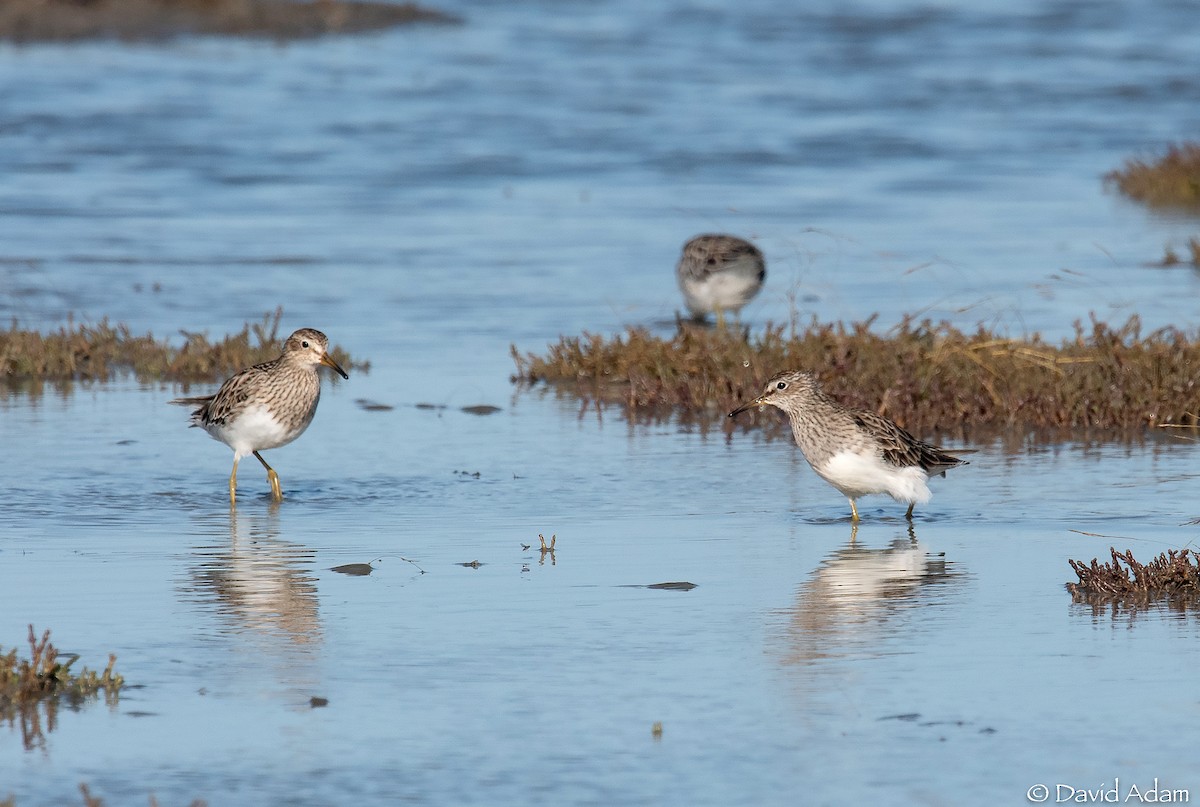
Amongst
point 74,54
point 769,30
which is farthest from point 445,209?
point 769,30

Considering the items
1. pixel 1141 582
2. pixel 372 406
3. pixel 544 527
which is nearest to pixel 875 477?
pixel 544 527

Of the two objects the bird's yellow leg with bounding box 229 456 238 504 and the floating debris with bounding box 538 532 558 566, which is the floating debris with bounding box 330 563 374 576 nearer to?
the floating debris with bounding box 538 532 558 566

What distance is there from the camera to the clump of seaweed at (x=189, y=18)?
47125 mm

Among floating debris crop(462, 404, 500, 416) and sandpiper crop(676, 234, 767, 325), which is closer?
floating debris crop(462, 404, 500, 416)

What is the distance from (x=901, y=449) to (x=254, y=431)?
11.8 feet

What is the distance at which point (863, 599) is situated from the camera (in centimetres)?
849

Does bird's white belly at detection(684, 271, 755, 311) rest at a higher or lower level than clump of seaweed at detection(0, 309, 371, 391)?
higher

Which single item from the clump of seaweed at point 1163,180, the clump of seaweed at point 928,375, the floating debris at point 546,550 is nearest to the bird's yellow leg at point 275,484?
the floating debris at point 546,550

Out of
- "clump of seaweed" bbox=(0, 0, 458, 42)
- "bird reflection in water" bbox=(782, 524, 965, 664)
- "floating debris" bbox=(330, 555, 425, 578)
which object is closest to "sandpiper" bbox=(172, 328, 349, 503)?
"floating debris" bbox=(330, 555, 425, 578)

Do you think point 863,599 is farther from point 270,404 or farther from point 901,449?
point 270,404

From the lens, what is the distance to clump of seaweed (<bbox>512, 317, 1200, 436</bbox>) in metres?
12.8

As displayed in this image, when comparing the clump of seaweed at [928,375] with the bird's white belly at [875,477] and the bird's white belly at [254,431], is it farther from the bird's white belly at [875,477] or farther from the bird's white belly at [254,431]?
the bird's white belly at [254,431]

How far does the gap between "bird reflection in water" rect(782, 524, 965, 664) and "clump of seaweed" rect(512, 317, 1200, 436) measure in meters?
3.17

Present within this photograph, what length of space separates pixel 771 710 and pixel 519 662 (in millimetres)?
1052
